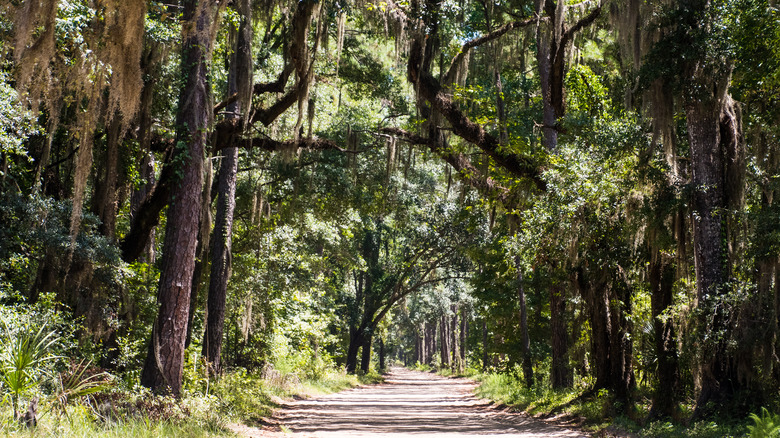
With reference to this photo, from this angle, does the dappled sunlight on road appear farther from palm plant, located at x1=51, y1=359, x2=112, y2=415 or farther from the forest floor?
palm plant, located at x1=51, y1=359, x2=112, y2=415

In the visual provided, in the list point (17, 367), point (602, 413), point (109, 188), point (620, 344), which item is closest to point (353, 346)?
point (620, 344)

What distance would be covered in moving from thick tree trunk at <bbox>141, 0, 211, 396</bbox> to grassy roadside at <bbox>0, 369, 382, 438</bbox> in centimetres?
59

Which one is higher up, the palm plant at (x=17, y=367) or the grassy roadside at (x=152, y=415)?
the palm plant at (x=17, y=367)

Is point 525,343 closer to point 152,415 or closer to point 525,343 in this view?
point 525,343

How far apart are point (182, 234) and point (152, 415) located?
2718mm

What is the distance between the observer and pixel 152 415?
28.5 feet

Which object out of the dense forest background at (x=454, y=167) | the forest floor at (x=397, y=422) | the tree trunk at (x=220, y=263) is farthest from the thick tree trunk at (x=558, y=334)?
the tree trunk at (x=220, y=263)

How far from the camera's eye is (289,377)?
22.5 m

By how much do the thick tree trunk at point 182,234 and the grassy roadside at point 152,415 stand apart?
59cm

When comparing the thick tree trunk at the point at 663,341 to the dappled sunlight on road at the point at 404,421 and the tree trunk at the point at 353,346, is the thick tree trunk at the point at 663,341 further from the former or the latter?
the tree trunk at the point at 353,346

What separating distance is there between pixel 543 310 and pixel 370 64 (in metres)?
10.3

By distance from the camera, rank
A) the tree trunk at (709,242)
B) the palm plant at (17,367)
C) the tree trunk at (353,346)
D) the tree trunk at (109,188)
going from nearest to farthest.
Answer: the palm plant at (17,367) < the tree trunk at (709,242) < the tree trunk at (109,188) < the tree trunk at (353,346)

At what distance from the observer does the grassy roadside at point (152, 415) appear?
6.23 meters

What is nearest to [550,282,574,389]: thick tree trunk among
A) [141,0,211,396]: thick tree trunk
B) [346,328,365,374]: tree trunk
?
[141,0,211,396]: thick tree trunk
